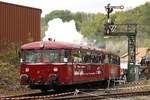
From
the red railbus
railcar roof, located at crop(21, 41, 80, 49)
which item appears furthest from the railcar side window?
railcar roof, located at crop(21, 41, 80, 49)

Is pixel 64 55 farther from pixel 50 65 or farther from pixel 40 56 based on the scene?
pixel 40 56

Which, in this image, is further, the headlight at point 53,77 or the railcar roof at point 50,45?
the railcar roof at point 50,45

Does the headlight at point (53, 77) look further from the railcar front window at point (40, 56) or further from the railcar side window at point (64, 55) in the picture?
the railcar side window at point (64, 55)

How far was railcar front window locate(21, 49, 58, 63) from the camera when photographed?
23688 mm

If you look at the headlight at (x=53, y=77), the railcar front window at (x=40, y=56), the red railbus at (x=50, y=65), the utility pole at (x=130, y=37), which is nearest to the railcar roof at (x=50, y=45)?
the red railbus at (x=50, y=65)

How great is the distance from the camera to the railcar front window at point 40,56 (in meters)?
23.7

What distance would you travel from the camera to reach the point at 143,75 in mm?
45094

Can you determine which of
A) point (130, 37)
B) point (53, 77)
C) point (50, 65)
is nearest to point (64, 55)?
point (50, 65)

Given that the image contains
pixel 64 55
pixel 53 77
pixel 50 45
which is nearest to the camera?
pixel 53 77

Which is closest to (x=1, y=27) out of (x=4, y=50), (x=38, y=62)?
(x=4, y=50)

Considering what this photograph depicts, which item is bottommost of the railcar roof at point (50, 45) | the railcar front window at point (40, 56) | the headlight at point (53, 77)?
the headlight at point (53, 77)

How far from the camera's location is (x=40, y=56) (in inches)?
941

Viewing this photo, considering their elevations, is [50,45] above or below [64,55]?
above

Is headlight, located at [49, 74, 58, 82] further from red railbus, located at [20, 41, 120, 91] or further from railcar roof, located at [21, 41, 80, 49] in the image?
railcar roof, located at [21, 41, 80, 49]
